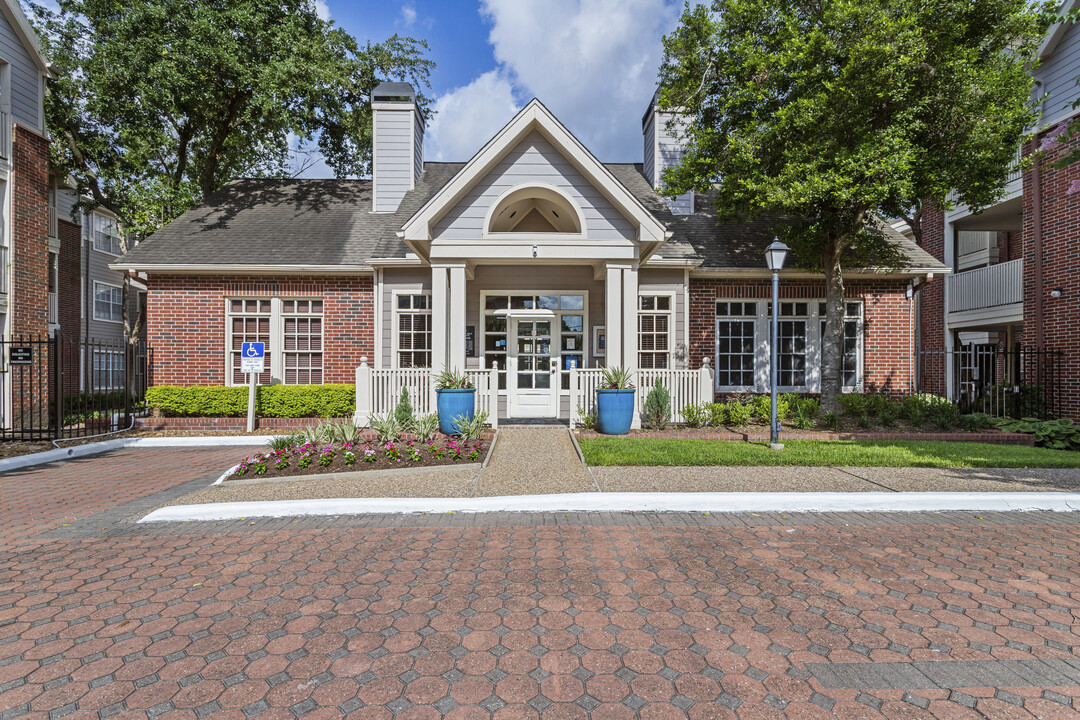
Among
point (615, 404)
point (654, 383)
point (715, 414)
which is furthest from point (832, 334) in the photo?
point (615, 404)

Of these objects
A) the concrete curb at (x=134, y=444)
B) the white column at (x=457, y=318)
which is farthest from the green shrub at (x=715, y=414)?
the concrete curb at (x=134, y=444)

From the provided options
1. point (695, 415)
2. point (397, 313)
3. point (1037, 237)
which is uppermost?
point (1037, 237)

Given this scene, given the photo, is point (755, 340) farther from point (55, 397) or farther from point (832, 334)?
point (55, 397)

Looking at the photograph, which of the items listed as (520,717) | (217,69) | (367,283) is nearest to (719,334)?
(367,283)

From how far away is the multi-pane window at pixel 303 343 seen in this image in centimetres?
1313

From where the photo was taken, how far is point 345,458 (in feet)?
23.9

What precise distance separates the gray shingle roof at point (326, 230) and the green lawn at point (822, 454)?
5102 mm

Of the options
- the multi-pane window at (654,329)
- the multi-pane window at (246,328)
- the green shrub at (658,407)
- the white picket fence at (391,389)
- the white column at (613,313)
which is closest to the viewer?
the green shrub at (658,407)

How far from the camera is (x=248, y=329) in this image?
13031 millimetres

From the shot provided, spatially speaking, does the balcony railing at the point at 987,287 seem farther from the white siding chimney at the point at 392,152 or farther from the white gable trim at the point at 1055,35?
the white siding chimney at the point at 392,152

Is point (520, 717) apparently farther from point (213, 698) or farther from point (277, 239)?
point (277, 239)

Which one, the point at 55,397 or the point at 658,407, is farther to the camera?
the point at 55,397

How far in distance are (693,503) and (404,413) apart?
20.1ft

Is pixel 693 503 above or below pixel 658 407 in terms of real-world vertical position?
below
